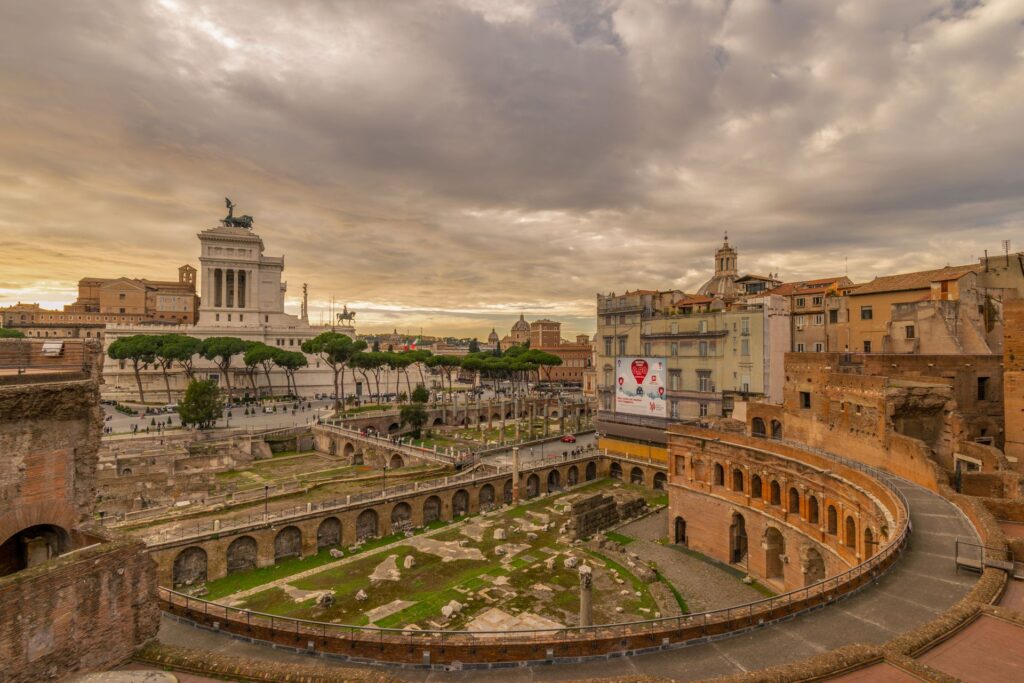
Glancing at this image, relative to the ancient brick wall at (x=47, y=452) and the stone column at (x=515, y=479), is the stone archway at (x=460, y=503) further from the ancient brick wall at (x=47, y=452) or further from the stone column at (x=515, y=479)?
the ancient brick wall at (x=47, y=452)

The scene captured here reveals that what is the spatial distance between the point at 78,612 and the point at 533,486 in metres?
38.2

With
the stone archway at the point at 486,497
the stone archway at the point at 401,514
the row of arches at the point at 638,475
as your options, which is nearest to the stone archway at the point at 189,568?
the stone archway at the point at 401,514

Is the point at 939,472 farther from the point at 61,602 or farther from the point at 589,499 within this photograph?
the point at 61,602

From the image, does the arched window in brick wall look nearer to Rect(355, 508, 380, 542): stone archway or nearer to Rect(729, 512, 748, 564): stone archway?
Rect(729, 512, 748, 564): stone archway

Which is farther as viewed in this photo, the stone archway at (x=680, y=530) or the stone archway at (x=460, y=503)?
the stone archway at (x=460, y=503)

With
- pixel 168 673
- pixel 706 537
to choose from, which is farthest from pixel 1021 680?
pixel 706 537

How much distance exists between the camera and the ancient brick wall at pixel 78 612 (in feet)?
31.8

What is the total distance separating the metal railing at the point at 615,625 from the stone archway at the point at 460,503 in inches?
972

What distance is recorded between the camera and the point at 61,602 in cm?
1036

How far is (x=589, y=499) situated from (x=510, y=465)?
419 inches

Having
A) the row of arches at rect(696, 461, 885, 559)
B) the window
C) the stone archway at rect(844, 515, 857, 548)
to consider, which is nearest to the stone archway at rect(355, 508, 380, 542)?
the row of arches at rect(696, 461, 885, 559)

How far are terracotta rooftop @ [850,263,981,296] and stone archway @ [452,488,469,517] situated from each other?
36.2 m

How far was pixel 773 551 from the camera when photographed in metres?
29.9

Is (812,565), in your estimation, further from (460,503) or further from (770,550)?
(460,503)
